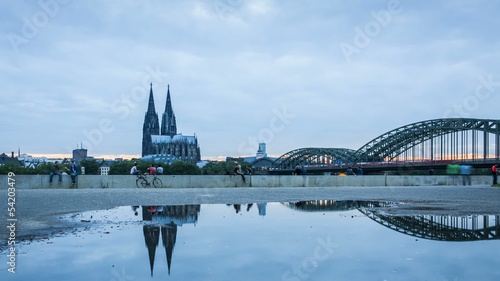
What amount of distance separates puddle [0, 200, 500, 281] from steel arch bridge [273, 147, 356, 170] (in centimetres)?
13649

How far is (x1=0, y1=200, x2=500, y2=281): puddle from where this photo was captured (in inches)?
199

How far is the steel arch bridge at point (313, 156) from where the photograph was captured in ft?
488

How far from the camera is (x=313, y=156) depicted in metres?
165

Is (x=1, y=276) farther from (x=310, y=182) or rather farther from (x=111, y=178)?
(x=310, y=182)

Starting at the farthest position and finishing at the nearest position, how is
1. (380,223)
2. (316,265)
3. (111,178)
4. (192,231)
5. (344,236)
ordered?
(111,178) < (380,223) < (192,231) < (344,236) < (316,265)

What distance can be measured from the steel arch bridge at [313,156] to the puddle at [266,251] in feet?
448

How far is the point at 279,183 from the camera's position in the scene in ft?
103

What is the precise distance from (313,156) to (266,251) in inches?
6288

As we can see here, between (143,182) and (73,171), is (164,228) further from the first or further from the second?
(143,182)

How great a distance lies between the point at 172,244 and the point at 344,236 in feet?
8.46

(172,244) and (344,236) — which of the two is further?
(344,236)

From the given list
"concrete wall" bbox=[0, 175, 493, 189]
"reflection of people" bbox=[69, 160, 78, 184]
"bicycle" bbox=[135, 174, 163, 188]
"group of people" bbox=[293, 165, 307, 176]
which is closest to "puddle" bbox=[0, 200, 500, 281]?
"reflection of people" bbox=[69, 160, 78, 184]

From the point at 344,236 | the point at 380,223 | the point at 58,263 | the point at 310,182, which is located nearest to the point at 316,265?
the point at 344,236

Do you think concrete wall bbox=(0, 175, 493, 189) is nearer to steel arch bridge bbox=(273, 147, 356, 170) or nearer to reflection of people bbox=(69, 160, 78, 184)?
reflection of people bbox=(69, 160, 78, 184)
